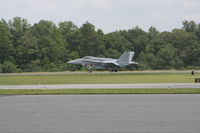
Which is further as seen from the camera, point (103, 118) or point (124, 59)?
point (124, 59)

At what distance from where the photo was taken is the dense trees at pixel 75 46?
247 ft

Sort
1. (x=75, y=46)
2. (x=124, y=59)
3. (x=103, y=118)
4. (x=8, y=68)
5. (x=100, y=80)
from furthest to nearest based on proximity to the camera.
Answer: (x=75, y=46)
(x=8, y=68)
(x=124, y=59)
(x=100, y=80)
(x=103, y=118)

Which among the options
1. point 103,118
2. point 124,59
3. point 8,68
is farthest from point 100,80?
point 8,68

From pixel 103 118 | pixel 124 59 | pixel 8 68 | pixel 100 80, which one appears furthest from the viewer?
pixel 8 68

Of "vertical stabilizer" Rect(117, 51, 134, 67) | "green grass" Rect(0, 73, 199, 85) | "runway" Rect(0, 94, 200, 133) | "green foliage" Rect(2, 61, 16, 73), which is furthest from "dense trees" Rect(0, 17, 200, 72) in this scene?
"runway" Rect(0, 94, 200, 133)

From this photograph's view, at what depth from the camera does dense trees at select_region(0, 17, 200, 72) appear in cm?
7538

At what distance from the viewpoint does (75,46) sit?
89062 mm

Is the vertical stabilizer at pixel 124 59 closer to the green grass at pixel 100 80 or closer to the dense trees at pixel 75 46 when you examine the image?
the dense trees at pixel 75 46

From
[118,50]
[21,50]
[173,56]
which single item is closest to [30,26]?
[21,50]

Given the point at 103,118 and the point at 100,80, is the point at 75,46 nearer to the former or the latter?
the point at 100,80

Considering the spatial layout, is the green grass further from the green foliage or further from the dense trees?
the dense trees

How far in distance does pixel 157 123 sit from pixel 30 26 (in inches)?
3183

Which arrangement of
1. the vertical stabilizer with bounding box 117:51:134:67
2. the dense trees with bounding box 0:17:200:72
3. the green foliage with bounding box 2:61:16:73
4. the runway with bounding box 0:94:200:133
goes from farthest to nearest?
the dense trees with bounding box 0:17:200:72
the green foliage with bounding box 2:61:16:73
the vertical stabilizer with bounding box 117:51:134:67
the runway with bounding box 0:94:200:133

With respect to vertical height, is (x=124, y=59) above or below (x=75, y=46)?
below
